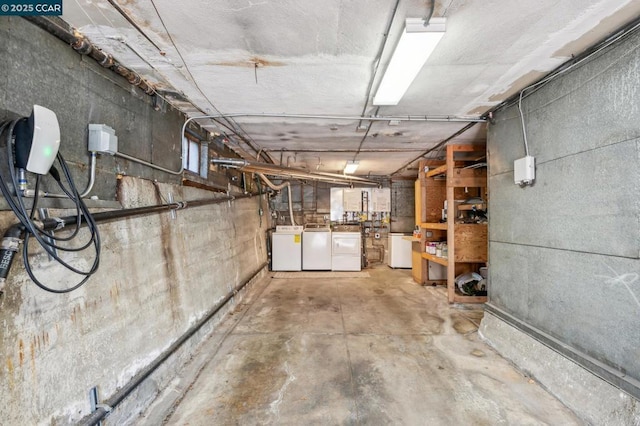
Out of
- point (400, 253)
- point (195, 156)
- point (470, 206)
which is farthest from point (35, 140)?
point (400, 253)

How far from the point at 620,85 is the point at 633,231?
787 mm

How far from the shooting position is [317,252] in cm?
574

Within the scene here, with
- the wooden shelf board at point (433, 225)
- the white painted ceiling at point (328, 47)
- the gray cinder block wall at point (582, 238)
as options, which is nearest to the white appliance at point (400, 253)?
the wooden shelf board at point (433, 225)

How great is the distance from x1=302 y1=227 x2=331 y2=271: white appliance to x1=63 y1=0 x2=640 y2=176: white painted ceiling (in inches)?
131

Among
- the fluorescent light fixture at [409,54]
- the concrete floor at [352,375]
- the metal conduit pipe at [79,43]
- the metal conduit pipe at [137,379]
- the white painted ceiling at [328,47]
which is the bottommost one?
the concrete floor at [352,375]

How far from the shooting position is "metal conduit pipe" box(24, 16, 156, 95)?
4.17 feet

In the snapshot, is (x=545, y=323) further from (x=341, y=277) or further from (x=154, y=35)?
(x=341, y=277)

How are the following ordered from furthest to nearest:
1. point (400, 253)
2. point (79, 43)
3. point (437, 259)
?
1. point (400, 253)
2. point (437, 259)
3. point (79, 43)

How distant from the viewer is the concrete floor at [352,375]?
168cm

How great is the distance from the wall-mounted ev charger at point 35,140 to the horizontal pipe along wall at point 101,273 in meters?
0.19

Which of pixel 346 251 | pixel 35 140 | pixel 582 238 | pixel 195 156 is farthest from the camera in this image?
pixel 346 251

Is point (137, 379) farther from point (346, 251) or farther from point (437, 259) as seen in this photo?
point (346, 251)

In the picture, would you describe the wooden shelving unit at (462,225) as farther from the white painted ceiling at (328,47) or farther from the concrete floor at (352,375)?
the white painted ceiling at (328,47)

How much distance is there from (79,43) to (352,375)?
8.79 feet
